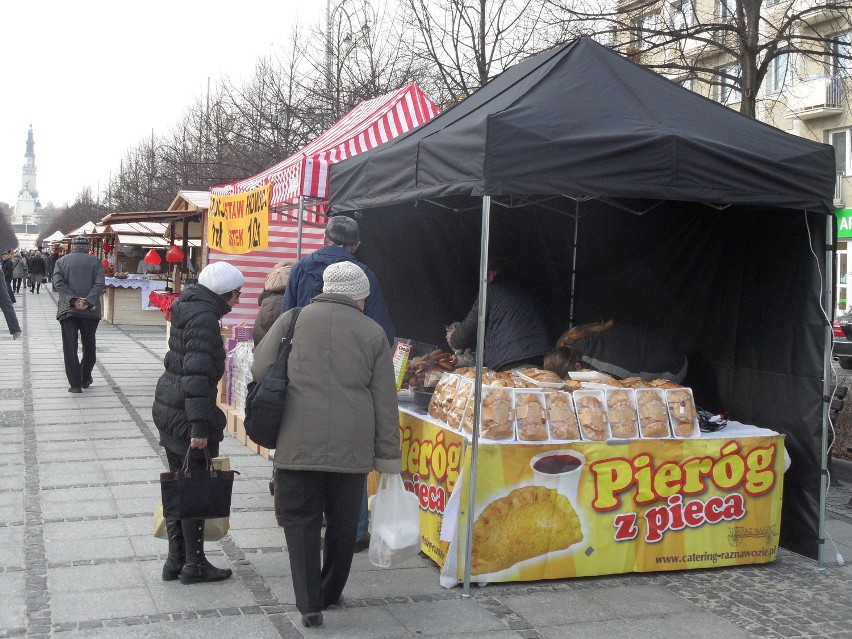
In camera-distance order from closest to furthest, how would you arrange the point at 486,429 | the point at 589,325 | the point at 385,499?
the point at 385,499
the point at 486,429
the point at 589,325

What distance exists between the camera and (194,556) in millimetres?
4715

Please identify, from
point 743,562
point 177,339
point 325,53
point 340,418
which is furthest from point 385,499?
point 325,53

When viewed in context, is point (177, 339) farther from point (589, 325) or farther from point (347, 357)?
point (589, 325)

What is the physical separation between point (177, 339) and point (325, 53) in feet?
56.8

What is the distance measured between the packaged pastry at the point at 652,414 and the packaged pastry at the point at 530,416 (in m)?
0.59

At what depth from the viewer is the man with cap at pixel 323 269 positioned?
5.32 m

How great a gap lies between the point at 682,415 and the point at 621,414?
0.38m

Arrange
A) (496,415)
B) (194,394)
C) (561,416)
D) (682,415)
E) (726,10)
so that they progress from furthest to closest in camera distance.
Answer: (726,10) < (682,415) < (561,416) < (496,415) < (194,394)

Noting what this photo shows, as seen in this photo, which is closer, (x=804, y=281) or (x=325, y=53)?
(x=804, y=281)

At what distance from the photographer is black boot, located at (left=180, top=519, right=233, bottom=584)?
470 cm

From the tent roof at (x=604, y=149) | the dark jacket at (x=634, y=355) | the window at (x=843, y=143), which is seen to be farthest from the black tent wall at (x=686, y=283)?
the window at (x=843, y=143)

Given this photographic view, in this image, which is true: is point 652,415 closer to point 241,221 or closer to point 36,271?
point 241,221

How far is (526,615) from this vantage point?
4508mm

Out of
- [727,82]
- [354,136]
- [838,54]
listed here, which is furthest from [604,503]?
[727,82]
